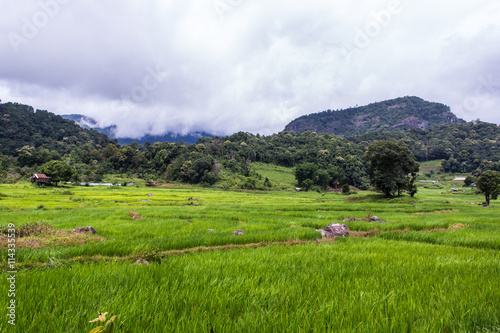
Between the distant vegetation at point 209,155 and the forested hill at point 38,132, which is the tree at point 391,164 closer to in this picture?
the distant vegetation at point 209,155

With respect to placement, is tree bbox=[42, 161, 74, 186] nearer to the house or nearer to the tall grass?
the house

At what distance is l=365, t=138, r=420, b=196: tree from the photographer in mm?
37125

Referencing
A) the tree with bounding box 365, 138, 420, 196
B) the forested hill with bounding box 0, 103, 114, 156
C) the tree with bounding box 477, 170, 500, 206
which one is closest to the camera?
the tree with bounding box 477, 170, 500, 206

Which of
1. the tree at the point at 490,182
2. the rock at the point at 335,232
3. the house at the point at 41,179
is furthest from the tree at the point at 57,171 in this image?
the tree at the point at 490,182

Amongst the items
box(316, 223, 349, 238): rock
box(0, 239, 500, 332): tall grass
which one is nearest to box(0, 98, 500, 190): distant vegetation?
box(316, 223, 349, 238): rock

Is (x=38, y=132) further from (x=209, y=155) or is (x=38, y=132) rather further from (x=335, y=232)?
(x=335, y=232)

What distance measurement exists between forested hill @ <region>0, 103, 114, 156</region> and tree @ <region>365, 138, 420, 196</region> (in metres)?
138

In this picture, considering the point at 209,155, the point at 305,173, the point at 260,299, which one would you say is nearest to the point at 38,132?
the point at 209,155

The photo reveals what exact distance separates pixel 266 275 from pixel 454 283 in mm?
2711

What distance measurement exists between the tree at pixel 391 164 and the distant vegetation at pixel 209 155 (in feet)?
Result: 156

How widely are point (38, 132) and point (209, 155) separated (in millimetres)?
121162

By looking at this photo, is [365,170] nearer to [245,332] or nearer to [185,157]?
[185,157]

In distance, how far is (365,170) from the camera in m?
108

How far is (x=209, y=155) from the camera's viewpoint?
92.9 m
